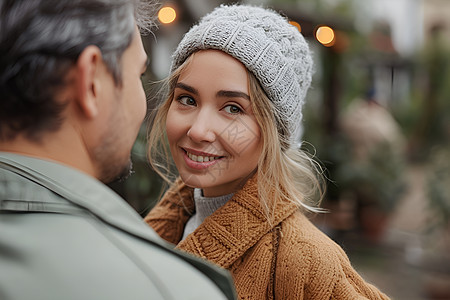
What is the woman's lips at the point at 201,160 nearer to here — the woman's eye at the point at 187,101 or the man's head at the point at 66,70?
the woman's eye at the point at 187,101

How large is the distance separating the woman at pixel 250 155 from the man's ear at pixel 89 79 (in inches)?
22.6

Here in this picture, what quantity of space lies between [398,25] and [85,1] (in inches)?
675

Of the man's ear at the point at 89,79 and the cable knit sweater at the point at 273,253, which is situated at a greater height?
the man's ear at the point at 89,79

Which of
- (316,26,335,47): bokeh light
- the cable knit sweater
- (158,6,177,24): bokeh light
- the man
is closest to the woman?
the cable knit sweater

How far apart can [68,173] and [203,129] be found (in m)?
0.64

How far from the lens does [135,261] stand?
0.96 metres

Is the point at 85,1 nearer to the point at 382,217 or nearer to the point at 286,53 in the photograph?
the point at 286,53

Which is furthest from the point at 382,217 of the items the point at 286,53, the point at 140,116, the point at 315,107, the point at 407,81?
the point at 407,81

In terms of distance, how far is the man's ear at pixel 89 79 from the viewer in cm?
102

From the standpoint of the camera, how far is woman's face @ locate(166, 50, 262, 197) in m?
1.63

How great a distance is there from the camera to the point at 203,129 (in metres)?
1.61

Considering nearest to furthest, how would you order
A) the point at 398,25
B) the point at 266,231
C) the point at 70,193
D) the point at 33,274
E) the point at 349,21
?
the point at 33,274
the point at 70,193
the point at 266,231
the point at 349,21
the point at 398,25

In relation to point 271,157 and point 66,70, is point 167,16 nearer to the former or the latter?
point 271,157

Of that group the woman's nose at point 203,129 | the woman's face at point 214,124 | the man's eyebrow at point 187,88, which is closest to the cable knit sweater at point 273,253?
the woman's face at point 214,124
